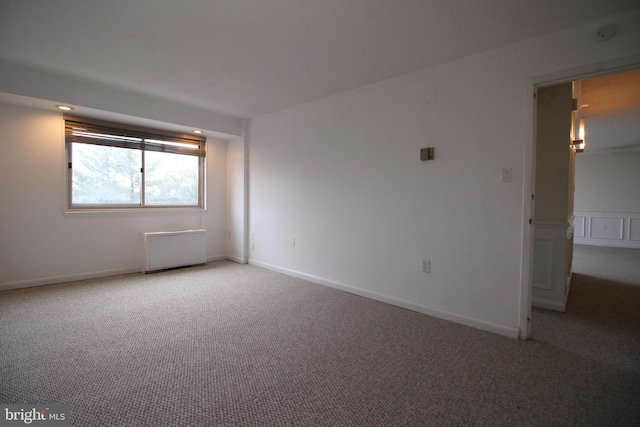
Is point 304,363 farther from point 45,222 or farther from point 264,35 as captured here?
point 45,222

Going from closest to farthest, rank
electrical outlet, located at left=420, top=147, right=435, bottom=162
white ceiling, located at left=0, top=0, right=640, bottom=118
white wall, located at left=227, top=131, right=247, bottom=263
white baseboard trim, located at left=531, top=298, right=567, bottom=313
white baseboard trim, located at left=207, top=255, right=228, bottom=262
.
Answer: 1. white ceiling, located at left=0, top=0, right=640, bottom=118
2. electrical outlet, located at left=420, top=147, right=435, bottom=162
3. white baseboard trim, located at left=531, top=298, right=567, bottom=313
4. white wall, located at left=227, top=131, right=247, bottom=263
5. white baseboard trim, located at left=207, top=255, right=228, bottom=262

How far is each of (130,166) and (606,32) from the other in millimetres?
5488

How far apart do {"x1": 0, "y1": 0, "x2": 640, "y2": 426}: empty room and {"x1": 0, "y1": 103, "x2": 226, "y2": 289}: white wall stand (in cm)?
2

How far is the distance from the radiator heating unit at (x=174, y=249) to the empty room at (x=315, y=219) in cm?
3

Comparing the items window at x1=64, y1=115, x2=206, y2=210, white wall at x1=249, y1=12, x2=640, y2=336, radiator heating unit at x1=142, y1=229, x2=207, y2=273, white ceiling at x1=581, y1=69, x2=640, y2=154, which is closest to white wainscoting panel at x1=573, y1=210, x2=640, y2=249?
white ceiling at x1=581, y1=69, x2=640, y2=154

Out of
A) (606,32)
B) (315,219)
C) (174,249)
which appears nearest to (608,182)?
(606,32)

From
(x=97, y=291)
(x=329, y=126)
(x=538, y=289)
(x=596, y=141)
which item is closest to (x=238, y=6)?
(x=329, y=126)

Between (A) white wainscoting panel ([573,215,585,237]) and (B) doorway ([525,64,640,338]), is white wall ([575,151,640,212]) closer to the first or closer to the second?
(B) doorway ([525,64,640,338])

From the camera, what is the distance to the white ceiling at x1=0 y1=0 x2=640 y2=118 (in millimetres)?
2025

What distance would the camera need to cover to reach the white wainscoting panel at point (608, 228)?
22.9 ft

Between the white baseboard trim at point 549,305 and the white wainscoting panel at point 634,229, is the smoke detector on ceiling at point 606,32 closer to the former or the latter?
the white baseboard trim at point 549,305

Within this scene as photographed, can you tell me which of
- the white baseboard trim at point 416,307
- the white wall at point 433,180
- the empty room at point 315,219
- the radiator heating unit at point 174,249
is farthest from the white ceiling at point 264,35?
the white baseboard trim at point 416,307

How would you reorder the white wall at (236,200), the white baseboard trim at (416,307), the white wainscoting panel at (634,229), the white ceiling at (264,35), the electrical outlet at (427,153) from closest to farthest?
the white ceiling at (264,35) < the white baseboard trim at (416,307) < the electrical outlet at (427,153) < the white wall at (236,200) < the white wainscoting panel at (634,229)

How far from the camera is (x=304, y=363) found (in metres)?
2.05
